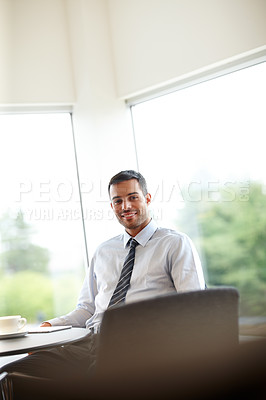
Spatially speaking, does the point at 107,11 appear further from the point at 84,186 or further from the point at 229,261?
the point at 229,261

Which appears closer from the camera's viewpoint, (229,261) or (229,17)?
(229,17)

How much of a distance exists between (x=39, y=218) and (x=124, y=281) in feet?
4.87

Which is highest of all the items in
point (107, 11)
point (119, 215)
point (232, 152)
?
point (107, 11)

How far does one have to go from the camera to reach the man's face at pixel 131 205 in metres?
2.96

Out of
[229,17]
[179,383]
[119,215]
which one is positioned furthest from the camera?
[229,17]

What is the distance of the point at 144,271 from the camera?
9.16 feet

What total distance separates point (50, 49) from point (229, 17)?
1.43 metres

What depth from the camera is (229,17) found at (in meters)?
3.36

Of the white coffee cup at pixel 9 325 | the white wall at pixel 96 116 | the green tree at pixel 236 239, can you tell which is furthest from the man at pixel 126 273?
the white wall at pixel 96 116

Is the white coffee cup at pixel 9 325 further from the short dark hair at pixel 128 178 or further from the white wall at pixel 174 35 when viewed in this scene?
the white wall at pixel 174 35

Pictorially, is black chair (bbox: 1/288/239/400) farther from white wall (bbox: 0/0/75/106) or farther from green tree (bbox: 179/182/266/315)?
white wall (bbox: 0/0/75/106)

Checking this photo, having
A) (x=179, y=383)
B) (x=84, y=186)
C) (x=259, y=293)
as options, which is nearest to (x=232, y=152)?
(x=259, y=293)

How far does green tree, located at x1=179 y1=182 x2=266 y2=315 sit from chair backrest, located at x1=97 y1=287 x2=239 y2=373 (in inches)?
80.6

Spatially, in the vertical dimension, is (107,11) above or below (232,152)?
above
